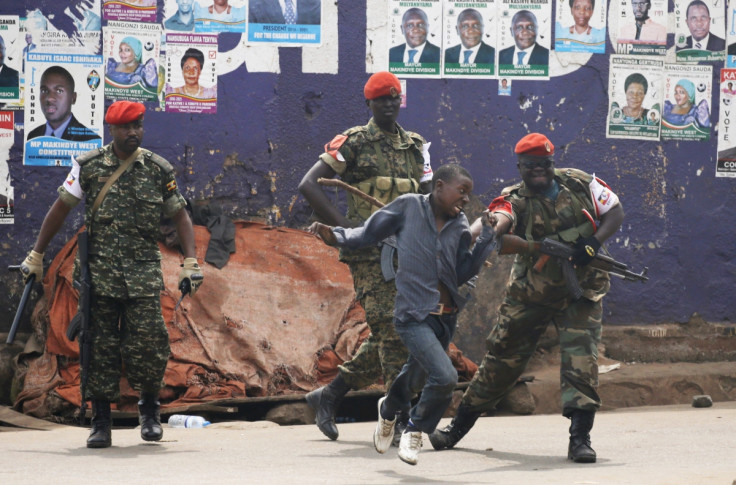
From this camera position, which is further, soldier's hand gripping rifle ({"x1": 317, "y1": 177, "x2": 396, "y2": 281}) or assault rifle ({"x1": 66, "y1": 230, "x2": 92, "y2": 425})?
assault rifle ({"x1": 66, "y1": 230, "x2": 92, "y2": 425})

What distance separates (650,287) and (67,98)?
15.9 feet

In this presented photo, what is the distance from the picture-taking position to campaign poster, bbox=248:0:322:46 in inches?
344

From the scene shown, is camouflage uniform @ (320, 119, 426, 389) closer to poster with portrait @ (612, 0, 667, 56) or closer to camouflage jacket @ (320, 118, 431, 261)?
camouflage jacket @ (320, 118, 431, 261)

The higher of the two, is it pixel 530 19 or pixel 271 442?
pixel 530 19

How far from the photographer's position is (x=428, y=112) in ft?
29.6

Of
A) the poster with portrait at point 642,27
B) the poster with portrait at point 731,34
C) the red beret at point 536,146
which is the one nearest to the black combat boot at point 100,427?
the red beret at point 536,146

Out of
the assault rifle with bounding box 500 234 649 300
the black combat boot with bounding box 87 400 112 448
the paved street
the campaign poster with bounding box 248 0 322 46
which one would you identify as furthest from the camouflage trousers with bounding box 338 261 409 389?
the campaign poster with bounding box 248 0 322 46

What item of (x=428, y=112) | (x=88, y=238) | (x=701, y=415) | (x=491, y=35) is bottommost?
(x=701, y=415)

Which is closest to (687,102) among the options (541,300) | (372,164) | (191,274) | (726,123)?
(726,123)

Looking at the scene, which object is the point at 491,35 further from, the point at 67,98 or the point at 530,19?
the point at 67,98

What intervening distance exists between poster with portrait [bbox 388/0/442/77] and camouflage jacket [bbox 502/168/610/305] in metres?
3.10

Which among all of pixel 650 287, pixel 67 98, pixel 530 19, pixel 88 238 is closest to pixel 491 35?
pixel 530 19

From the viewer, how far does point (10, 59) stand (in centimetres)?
850

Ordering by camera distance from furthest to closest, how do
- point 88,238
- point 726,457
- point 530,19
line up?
point 530,19 → point 88,238 → point 726,457
